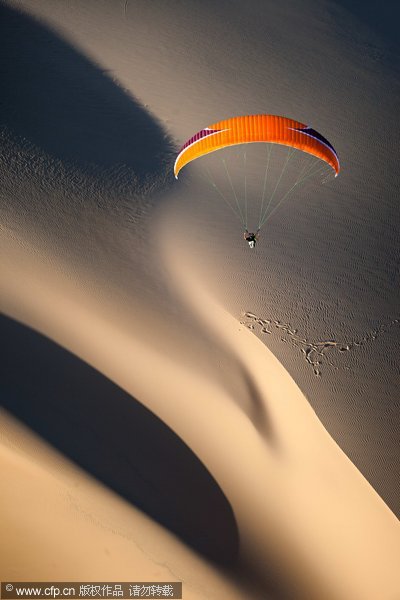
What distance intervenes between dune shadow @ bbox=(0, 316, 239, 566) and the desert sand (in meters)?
0.04

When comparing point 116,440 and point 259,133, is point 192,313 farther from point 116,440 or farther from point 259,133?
point 259,133

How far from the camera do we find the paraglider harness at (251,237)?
1341 cm

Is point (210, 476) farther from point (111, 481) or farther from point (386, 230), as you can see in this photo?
point (386, 230)

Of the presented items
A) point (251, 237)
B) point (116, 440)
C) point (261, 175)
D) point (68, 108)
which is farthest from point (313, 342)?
point (68, 108)

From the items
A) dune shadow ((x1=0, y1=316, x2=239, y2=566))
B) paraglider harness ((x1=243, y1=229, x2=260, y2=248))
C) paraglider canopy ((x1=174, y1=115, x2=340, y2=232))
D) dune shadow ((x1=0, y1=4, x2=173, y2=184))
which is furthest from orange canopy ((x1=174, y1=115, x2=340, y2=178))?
dune shadow ((x1=0, y1=316, x2=239, y2=566))

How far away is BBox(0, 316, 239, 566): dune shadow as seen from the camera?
1099cm

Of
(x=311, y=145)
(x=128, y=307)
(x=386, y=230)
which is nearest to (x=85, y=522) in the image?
(x=128, y=307)

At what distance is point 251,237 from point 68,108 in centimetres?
718

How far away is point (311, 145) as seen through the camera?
36.3ft

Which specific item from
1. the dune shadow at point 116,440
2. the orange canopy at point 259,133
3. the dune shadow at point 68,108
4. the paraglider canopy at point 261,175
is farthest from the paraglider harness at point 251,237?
the dune shadow at point 116,440

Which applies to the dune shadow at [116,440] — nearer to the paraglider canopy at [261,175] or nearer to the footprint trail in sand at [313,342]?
the footprint trail in sand at [313,342]

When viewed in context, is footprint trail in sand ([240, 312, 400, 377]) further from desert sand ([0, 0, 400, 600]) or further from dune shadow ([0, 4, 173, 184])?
dune shadow ([0, 4, 173, 184])

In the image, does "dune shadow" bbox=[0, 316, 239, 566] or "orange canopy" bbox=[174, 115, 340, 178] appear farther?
"dune shadow" bbox=[0, 316, 239, 566]

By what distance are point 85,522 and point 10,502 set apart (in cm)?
139
